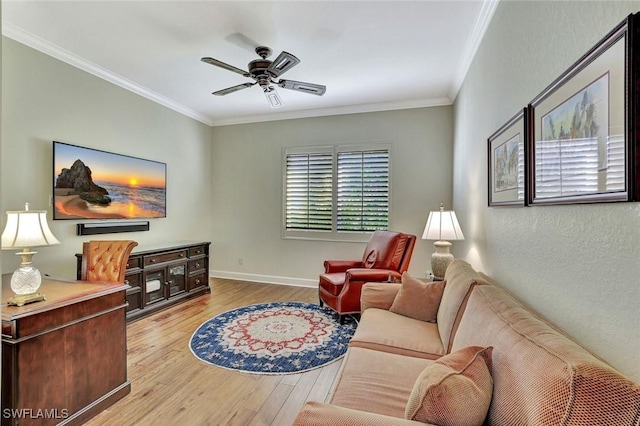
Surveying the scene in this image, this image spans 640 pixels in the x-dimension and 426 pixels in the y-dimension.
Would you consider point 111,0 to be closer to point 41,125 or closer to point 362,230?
point 41,125

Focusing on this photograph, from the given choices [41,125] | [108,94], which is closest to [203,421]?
[41,125]

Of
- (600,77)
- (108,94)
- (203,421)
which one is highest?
(108,94)

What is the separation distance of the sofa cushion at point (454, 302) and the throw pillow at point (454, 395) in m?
0.77

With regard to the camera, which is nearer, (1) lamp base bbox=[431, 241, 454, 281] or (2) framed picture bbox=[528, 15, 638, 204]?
(2) framed picture bbox=[528, 15, 638, 204]

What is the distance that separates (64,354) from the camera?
6.12ft

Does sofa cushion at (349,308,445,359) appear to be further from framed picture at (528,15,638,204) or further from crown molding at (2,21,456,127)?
crown molding at (2,21,456,127)

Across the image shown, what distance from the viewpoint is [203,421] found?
1965mm

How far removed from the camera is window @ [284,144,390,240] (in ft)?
15.9

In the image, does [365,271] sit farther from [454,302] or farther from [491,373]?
[491,373]

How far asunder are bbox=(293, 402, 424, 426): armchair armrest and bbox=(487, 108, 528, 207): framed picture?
135 cm

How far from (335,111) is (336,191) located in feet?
4.05

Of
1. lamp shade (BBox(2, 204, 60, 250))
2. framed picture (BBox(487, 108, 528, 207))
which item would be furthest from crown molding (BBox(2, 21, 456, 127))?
lamp shade (BBox(2, 204, 60, 250))

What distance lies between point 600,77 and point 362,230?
387cm

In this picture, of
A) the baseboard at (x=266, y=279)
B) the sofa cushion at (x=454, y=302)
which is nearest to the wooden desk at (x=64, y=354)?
the sofa cushion at (x=454, y=302)
